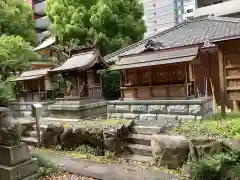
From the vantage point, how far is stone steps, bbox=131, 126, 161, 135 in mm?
9320

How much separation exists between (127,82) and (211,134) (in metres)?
6.42

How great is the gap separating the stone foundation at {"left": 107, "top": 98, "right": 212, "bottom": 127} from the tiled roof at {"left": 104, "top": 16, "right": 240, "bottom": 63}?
332cm

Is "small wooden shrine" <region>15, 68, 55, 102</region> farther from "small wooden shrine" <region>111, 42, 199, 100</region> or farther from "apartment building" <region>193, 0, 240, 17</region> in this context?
"apartment building" <region>193, 0, 240, 17</region>

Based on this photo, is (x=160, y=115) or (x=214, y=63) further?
(x=214, y=63)

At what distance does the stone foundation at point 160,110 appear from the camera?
10805mm

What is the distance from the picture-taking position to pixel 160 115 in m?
12.0

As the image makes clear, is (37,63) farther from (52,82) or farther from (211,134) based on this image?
(211,134)

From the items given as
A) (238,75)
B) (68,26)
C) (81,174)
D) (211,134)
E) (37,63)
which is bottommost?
(81,174)

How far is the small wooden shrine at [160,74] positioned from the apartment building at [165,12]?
19.1 metres

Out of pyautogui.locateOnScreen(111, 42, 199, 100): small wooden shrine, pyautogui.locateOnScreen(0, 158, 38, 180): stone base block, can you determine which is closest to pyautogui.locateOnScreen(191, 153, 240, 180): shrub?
pyautogui.locateOnScreen(0, 158, 38, 180): stone base block

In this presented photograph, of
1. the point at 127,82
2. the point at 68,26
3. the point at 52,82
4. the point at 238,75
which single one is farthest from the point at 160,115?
the point at 68,26

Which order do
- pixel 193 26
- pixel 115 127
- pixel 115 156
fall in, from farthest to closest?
pixel 193 26 → pixel 115 127 → pixel 115 156

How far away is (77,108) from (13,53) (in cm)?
947

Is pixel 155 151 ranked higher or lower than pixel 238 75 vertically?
lower
